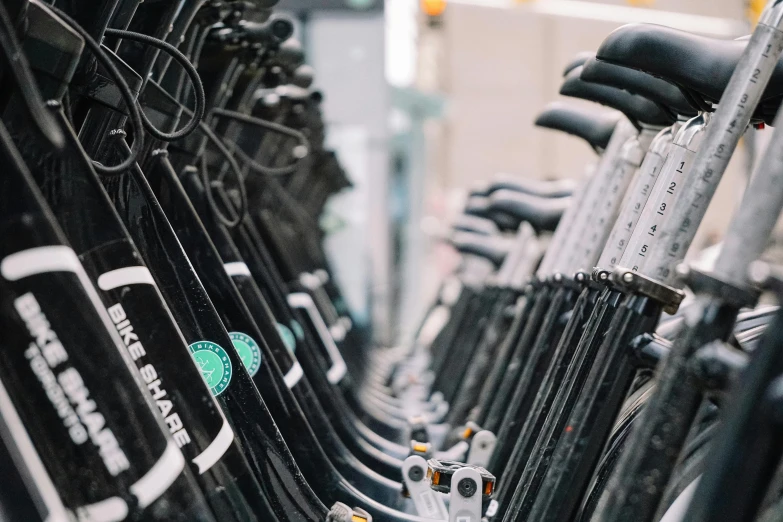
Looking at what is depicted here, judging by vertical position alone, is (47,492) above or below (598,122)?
below

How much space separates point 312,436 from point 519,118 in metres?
13.5

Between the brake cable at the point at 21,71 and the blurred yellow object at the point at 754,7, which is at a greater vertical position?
the blurred yellow object at the point at 754,7

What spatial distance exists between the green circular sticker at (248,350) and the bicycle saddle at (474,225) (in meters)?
4.03

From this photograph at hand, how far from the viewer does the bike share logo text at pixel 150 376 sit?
57.6 inches

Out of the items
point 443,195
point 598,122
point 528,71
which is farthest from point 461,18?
point 598,122

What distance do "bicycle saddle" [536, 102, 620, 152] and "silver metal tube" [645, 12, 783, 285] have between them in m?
1.26

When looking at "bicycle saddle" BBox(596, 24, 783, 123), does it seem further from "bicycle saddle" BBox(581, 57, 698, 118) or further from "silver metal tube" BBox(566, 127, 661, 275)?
"silver metal tube" BBox(566, 127, 661, 275)

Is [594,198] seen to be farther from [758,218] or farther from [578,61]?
[758,218]

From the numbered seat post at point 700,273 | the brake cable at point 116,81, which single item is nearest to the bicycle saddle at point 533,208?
the numbered seat post at point 700,273

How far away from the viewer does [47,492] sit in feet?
4.08

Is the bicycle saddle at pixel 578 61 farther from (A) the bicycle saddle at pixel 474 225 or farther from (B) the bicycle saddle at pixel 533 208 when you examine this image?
(A) the bicycle saddle at pixel 474 225

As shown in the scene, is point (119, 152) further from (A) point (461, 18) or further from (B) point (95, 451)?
(A) point (461, 18)

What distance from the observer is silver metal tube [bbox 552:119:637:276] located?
2479 millimetres

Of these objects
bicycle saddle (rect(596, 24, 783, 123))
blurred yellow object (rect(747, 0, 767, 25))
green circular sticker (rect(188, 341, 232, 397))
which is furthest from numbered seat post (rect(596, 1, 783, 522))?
blurred yellow object (rect(747, 0, 767, 25))
